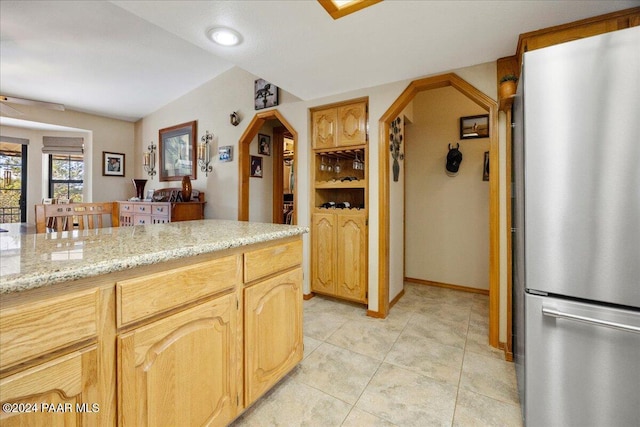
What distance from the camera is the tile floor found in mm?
1432

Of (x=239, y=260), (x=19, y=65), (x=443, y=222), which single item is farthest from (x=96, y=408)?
(x=19, y=65)

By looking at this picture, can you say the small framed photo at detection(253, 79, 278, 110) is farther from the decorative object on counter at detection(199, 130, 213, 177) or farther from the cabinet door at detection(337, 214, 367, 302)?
the cabinet door at detection(337, 214, 367, 302)

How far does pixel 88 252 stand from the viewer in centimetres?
94

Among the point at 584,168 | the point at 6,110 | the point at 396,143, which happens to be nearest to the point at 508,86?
the point at 584,168

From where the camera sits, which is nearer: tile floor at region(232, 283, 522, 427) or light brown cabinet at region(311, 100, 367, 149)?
tile floor at region(232, 283, 522, 427)

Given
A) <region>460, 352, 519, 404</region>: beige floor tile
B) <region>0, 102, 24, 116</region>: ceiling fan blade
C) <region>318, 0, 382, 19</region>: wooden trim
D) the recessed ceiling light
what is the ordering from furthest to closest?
<region>0, 102, 24, 116</region>: ceiling fan blade → the recessed ceiling light → <region>460, 352, 519, 404</region>: beige floor tile → <region>318, 0, 382, 19</region>: wooden trim

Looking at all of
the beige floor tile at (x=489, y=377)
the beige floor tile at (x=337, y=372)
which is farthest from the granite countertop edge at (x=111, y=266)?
the beige floor tile at (x=489, y=377)

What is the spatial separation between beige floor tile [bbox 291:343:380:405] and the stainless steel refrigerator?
858mm

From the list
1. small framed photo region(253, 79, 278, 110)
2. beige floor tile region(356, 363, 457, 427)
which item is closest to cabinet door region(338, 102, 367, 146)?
small framed photo region(253, 79, 278, 110)

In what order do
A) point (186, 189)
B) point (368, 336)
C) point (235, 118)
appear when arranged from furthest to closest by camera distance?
point (186, 189)
point (235, 118)
point (368, 336)

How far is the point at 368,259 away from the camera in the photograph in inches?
108

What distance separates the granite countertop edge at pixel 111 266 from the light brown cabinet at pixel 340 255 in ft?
5.40

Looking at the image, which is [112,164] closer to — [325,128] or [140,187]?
[140,187]

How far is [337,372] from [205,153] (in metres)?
3.29
